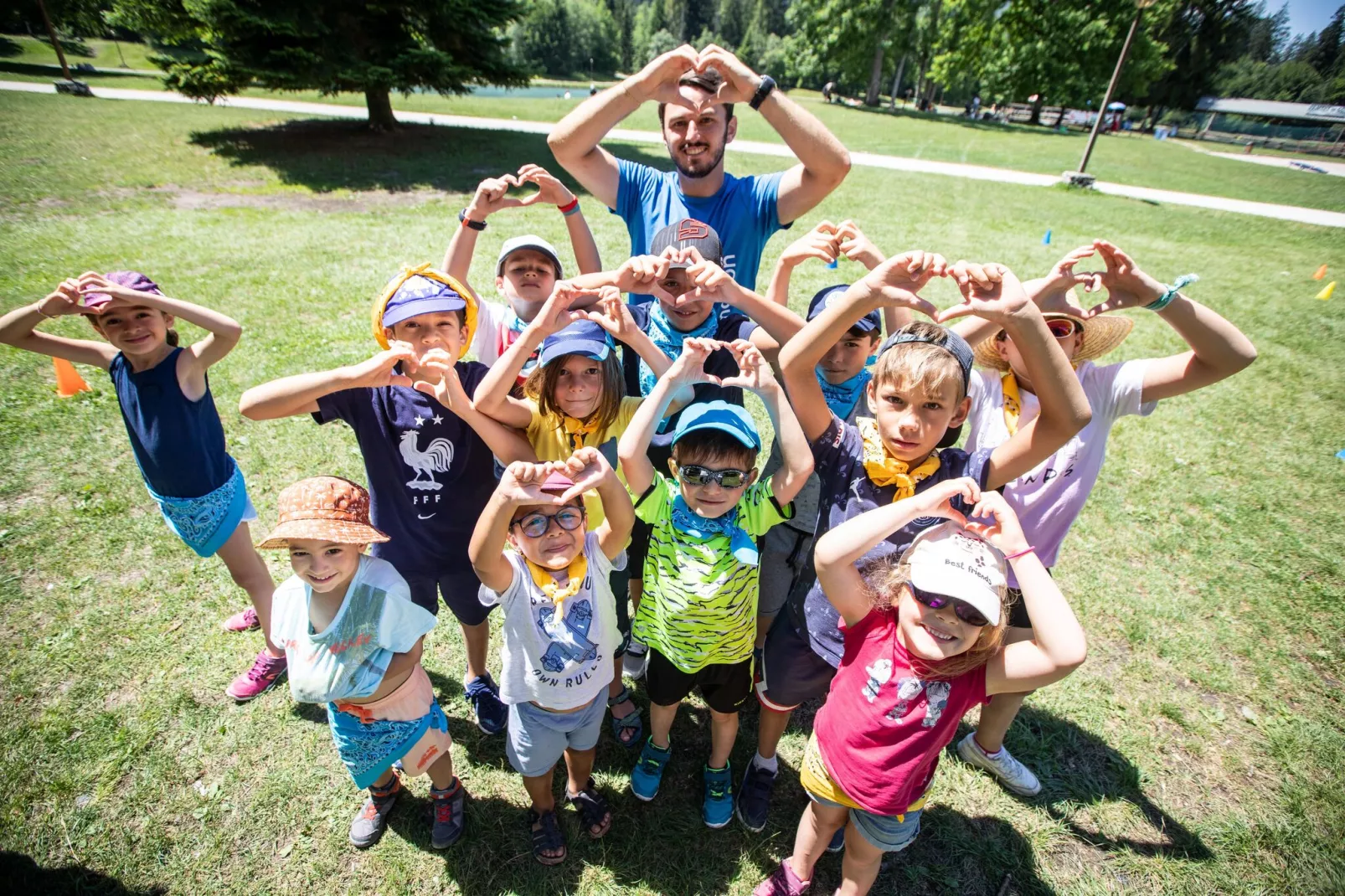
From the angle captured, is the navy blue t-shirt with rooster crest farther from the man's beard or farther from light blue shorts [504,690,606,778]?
the man's beard

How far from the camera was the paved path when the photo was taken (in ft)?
57.1

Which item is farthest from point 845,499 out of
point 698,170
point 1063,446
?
point 698,170

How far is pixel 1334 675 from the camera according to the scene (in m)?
3.74

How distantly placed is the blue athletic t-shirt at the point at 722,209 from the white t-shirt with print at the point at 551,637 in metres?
1.76

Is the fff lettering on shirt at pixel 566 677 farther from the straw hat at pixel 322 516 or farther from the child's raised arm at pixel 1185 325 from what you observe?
the child's raised arm at pixel 1185 325

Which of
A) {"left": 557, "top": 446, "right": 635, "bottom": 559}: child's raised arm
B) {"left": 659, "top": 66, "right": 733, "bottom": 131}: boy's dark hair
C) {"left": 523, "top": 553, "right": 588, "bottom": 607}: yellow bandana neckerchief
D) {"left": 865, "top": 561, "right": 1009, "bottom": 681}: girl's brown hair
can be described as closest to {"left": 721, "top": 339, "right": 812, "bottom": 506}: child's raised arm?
{"left": 865, "top": 561, "right": 1009, "bottom": 681}: girl's brown hair

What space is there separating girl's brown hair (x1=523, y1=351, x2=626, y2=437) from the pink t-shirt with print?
1425 millimetres

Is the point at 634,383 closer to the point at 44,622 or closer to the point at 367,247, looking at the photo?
the point at 44,622

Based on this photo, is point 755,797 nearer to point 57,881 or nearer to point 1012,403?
point 1012,403

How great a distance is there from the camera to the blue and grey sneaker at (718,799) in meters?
2.87

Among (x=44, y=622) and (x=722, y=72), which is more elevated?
(x=722, y=72)

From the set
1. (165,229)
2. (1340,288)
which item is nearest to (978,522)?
(165,229)

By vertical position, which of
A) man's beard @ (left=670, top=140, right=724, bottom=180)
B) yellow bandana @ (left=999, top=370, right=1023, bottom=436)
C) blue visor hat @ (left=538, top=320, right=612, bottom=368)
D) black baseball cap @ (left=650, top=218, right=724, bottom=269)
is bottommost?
yellow bandana @ (left=999, top=370, right=1023, bottom=436)

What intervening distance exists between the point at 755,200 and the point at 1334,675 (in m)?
4.77
